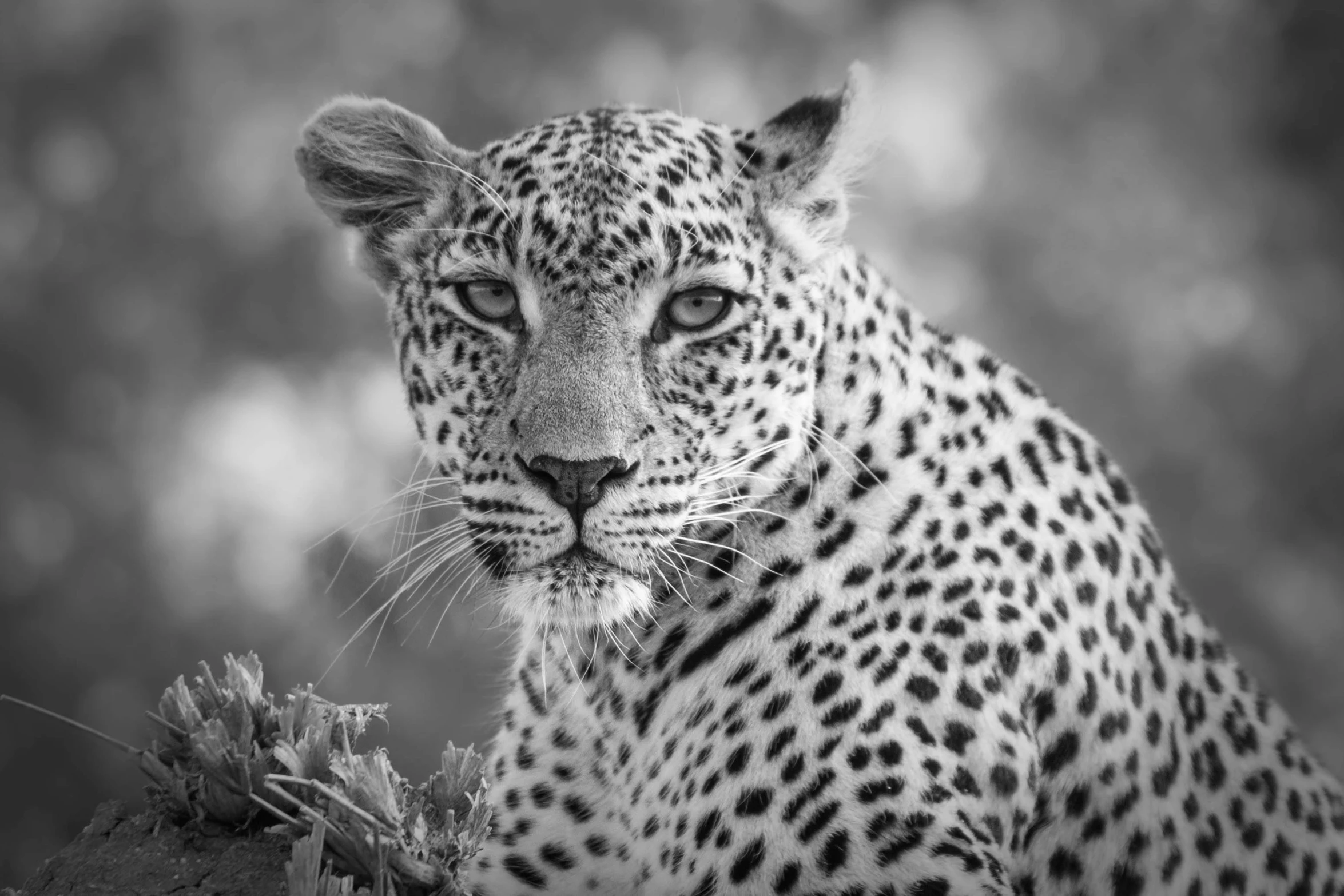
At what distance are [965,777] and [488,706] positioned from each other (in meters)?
2.27

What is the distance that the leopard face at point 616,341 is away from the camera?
13.5 ft

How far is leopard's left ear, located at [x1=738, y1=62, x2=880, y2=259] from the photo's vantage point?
4.50 meters

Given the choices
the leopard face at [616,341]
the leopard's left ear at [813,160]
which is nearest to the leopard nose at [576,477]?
the leopard face at [616,341]

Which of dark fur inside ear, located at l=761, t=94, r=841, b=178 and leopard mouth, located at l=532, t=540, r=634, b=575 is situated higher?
dark fur inside ear, located at l=761, t=94, r=841, b=178

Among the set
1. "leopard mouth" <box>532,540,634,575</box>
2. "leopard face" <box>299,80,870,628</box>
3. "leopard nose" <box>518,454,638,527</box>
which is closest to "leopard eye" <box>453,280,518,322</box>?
"leopard face" <box>299,80,870,628</box>

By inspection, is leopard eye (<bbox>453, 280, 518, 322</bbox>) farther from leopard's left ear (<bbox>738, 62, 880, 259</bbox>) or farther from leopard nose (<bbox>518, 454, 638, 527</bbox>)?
leopard's left ear (<bbox>738, 62, 880, 259</bbox>)

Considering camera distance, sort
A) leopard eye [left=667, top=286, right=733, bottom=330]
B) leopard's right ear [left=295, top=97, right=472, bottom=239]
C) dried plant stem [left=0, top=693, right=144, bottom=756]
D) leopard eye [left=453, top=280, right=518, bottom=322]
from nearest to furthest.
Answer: dried plant stem [left=0, top=693, right=144, bottom=756] < leopard eye [left=667, top=286, right=733, bottom=330] < leopard eye [left=453, top=280, right=518, bottom=322] < leopard's right ear [left=295, top=97, right=472, bottom=239]

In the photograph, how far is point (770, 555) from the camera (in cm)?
434

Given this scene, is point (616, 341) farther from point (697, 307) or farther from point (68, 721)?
point (68, 721)

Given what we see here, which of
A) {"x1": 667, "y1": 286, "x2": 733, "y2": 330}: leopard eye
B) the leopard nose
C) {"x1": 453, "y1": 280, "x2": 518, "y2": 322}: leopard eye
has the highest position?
{"x1": 667, "y1": 286, "x2": 733, "y2": 330}: leopard eye

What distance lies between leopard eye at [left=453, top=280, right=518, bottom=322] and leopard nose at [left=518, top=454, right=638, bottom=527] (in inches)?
23.5

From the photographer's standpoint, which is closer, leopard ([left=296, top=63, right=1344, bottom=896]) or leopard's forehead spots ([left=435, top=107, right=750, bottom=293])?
leopard ([left=296, top=63, right=1344, bottom=896])

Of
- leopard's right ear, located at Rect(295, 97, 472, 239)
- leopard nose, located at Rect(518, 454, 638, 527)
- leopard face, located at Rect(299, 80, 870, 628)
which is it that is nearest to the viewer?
leopard nose, located at Rect(518, 454, 638, 527)

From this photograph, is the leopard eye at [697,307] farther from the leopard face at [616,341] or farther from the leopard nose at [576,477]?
the leopard nose at [576,477]
